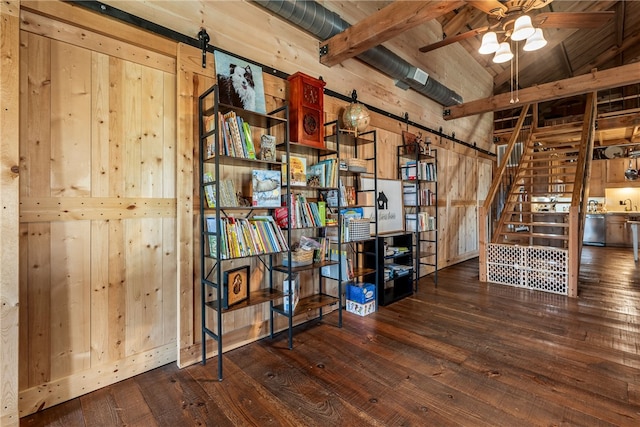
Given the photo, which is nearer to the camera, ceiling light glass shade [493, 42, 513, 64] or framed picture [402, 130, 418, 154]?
ceiling light glass shade [493, 42, 513, 64]

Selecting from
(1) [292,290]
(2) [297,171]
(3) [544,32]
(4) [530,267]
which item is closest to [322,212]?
(2) [297,171]

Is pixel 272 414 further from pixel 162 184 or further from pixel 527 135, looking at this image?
pixel 527 135

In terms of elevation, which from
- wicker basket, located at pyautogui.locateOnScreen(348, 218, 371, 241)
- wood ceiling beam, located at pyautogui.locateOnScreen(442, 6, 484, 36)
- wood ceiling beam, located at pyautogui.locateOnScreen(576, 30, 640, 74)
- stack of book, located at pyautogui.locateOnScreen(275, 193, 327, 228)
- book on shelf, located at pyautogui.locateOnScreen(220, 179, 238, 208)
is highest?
wood ceiling beam, located at pyautogui.locateOnScreen(576, 30, 640, 74)

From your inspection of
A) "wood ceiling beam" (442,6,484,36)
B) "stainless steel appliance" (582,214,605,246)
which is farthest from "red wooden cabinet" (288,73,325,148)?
"stainless steel appliance" (582,214,605,246)

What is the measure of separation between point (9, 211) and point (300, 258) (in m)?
1.87

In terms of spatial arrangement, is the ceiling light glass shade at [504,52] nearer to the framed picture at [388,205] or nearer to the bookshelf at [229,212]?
the framed picture at [388,205]

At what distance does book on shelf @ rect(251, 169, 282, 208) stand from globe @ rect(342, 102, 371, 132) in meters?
1.17

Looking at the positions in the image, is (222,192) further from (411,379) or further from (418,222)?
(418,222)

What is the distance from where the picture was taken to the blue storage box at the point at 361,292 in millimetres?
3180

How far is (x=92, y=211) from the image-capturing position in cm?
189

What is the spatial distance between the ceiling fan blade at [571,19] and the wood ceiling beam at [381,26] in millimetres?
Answer: 935

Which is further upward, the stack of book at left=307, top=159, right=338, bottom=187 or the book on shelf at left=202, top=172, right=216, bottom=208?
the stack of book at left=307, top=159, right=338, bottom=187

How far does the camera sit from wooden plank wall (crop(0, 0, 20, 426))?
152 centimetres

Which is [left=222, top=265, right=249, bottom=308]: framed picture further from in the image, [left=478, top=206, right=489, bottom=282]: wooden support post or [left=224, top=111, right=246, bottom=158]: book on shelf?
[left=478, top=206, right=489, bottom=282]: wooden support post
